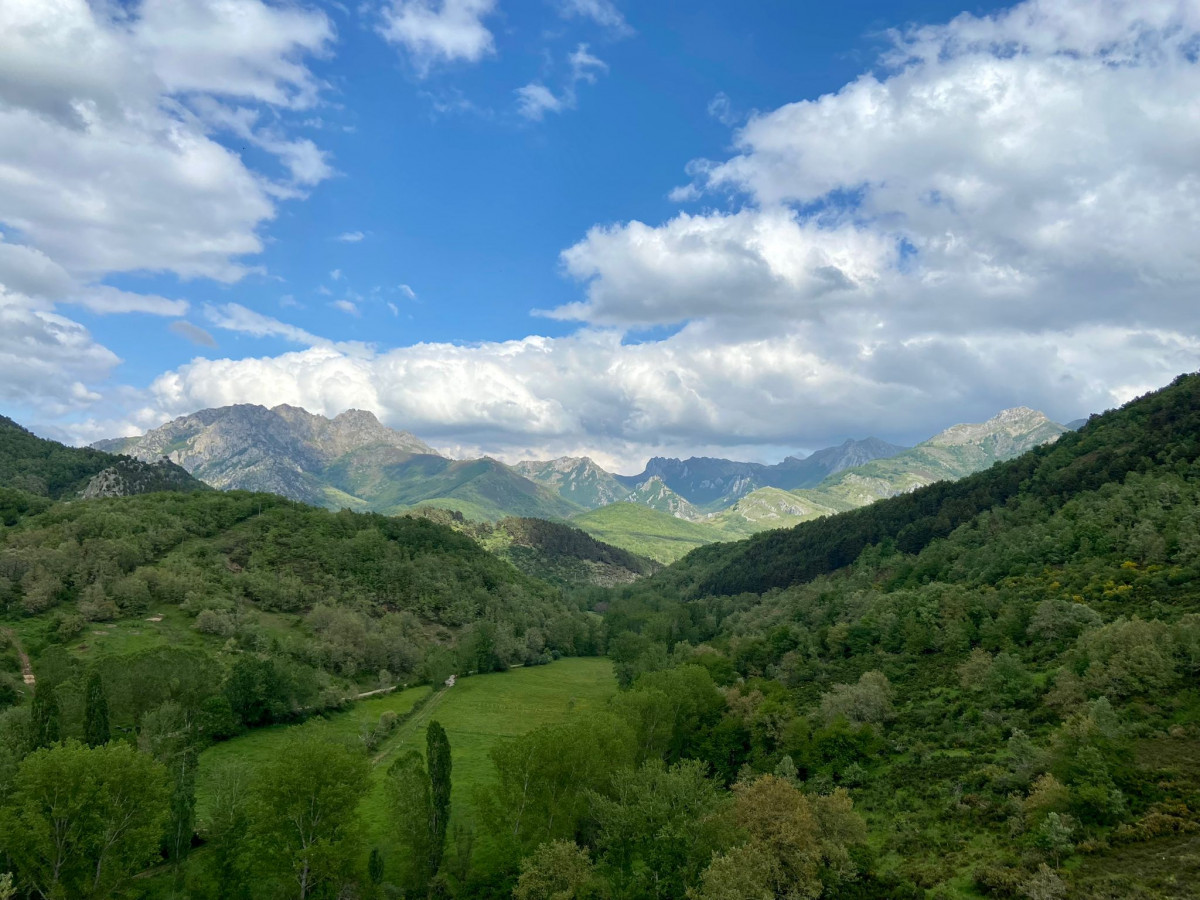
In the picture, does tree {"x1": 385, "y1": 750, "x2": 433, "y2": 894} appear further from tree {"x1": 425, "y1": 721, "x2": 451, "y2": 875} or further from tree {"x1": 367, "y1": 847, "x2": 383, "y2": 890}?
tree {"x1": 367, "y1": 847, "x2": 383, "y2": 890}

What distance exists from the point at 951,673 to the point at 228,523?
172 metres

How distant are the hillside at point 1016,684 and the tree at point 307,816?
1304 inches

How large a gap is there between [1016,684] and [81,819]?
8071 cm

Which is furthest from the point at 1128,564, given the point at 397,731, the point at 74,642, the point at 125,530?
the point at 125,530

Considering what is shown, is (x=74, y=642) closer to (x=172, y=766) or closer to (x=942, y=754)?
(x=172, y=766)

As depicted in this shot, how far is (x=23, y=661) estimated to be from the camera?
9275 cm

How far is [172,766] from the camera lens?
5734cm

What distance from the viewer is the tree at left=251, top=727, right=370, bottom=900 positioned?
4331cm

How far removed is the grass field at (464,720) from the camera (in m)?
68.8

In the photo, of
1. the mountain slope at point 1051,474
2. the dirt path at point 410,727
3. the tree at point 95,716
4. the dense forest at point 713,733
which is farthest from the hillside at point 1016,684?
the tree at point 95,716

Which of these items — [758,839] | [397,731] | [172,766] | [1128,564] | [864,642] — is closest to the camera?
[758,839]

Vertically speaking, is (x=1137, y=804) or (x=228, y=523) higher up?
(x=228, y=523)

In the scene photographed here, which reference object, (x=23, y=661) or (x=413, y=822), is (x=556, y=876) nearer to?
(x=413, y=822)

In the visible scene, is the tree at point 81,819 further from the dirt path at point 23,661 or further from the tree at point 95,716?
the dirt path at point 23,661
